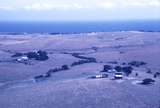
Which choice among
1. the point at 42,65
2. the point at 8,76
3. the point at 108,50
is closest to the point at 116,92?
the point at 8,76

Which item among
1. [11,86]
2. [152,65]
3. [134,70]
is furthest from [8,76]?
[152,65]

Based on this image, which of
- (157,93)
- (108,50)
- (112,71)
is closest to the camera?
(157,93)

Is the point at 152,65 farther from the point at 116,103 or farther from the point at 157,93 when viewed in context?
the point at 116,103

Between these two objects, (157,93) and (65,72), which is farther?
(65,72)

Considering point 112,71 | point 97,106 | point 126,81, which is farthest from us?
point 112,71

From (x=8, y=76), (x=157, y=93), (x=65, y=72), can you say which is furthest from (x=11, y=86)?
(x=157, y=93)

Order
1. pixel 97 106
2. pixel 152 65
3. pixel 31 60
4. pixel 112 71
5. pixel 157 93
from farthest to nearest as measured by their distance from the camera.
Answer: pixel 31 60, pixel 152 65, pixel 112 71, pixel 157 93, pixel 97 106

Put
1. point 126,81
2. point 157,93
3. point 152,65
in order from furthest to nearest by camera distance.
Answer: point 152,65, point 126,81, point 157,93

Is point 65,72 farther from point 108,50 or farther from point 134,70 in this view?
point 108,50

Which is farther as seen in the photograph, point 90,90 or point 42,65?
point 42,65
